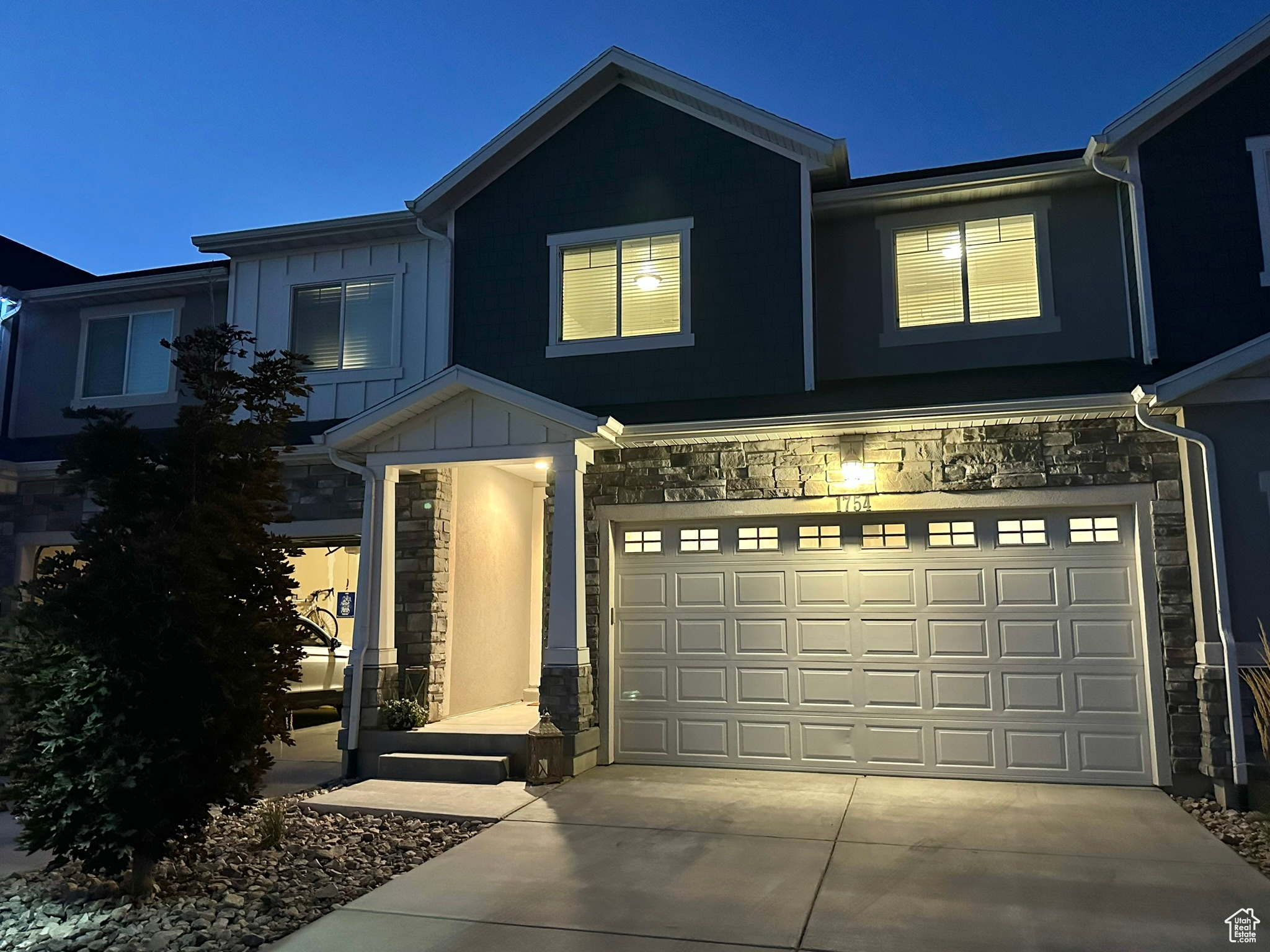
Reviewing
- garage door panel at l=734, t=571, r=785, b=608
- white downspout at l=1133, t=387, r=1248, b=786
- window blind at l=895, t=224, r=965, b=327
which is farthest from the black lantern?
white downspout at l=1133, t=387, r=1248, b=786

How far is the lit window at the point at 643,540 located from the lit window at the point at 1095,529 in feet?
11.8

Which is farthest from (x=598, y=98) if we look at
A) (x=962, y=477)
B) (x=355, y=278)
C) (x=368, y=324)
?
(x=962, y=477)

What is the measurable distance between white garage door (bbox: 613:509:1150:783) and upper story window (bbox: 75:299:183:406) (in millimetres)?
6252

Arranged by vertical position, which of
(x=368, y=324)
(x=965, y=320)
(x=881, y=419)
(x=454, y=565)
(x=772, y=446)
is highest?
(x=368, y=324)

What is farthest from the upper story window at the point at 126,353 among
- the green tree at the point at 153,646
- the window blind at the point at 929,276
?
the window blind at the point at 929,276

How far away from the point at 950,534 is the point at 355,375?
21.0 ft

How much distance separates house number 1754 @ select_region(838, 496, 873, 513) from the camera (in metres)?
8.49

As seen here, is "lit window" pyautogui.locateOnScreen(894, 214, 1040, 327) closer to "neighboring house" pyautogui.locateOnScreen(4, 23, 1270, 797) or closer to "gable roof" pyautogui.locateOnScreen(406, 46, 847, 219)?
"neighboring house" pyautogui.locateOnScreen(4, 23, 1270, 797)

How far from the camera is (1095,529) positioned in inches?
319

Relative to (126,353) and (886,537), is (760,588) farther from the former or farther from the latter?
(126,353)

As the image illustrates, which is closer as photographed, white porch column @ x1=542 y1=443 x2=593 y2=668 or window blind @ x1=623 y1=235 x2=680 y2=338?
white porch column @ x1=542 y1=443 x2=593 y2=668

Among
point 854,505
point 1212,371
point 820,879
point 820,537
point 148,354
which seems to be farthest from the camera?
point 148,354

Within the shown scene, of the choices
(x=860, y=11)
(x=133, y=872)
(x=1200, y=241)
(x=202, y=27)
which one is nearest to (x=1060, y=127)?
(x=860, y=11)

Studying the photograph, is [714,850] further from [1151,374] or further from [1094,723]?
[1151,374]
